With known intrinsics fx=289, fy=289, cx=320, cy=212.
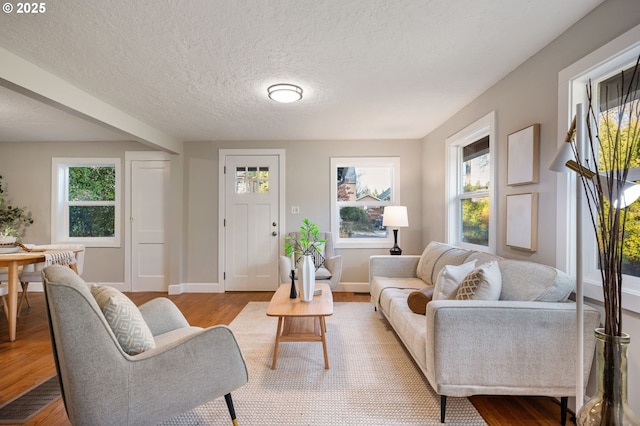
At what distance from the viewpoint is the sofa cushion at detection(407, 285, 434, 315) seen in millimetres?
2119

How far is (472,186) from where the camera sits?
3.11 m

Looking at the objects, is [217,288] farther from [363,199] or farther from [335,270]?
[363,199]

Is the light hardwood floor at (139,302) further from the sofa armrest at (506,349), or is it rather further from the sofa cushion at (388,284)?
the sofa cushion at (388,284)

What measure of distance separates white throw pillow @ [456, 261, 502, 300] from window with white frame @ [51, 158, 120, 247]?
474cm

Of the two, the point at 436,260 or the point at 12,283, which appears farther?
the point at 436,260

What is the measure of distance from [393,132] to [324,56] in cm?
217

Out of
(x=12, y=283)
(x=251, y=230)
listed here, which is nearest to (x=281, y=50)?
(x=251, y=230)

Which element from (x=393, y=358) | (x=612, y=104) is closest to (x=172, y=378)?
(x=393, y=358)

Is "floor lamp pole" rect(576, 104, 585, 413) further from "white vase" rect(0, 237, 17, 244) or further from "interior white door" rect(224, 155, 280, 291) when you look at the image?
"white vase" rect(0, 237, 17, 244)

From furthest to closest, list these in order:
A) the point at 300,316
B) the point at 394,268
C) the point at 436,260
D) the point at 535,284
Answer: the point at 394,268, the point at 436,260, the point at 300,316, the point at 535,284

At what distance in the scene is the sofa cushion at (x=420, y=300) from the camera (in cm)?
212

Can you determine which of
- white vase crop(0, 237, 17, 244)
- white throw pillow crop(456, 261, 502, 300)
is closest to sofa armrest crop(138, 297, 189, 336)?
white throw pillow crop(456, 261, 502, 300)

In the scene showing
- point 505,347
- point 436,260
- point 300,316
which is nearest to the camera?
point 505,347

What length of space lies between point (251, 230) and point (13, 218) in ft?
11.5
